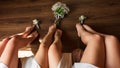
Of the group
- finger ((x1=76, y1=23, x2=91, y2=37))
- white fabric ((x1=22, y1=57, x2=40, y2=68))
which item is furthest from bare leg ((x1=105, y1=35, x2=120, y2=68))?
white fabric ((x1=22, y1=57, x2=40, y2=68))

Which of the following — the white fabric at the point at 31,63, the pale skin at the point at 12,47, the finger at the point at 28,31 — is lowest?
the white fabric at the point at 31,63

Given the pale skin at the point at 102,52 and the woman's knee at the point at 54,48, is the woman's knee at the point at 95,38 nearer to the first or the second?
the pale skin at the point at 102,52

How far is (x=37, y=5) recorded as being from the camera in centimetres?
189

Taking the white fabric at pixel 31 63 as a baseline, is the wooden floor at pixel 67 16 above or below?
above

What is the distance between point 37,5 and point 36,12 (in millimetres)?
71

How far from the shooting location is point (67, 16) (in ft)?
5.87

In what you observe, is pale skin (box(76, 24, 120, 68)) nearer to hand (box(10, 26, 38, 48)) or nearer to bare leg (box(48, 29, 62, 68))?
bare leg (box(48, 29, 62, 68))

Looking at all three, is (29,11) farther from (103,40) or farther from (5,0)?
(103,40)

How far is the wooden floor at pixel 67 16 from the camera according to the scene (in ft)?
5.55

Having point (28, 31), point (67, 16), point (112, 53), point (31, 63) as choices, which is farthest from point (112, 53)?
point (28, 31)

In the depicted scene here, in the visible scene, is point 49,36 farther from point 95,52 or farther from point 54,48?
point 95,52

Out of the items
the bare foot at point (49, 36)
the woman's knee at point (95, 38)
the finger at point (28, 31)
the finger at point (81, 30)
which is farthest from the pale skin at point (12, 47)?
the woman's knee at point (95, 38)

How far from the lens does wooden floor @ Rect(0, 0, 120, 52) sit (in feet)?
5.55

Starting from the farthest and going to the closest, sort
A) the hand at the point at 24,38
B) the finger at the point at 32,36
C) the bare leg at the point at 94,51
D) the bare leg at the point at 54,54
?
the finger at the point at 32,36 → the hand at the point at 24,38 → the bare leg at the point at 54,54 → the bare leg at the point at 94,51
